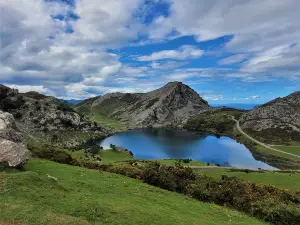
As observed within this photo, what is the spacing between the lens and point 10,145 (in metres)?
30.0

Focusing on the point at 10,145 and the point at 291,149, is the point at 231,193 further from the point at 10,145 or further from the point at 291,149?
the point at 291,149

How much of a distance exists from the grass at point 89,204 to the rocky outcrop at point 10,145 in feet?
10.8

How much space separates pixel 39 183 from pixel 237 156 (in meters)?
143

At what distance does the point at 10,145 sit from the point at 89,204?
530 inches

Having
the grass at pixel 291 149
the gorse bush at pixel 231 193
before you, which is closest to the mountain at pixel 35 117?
the gorse bush at pixel 231 193

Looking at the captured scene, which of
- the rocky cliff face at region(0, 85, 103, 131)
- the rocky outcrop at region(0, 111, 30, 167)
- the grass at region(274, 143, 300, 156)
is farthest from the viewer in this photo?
the rocky cliff face at region(0, 85, 103, 131)

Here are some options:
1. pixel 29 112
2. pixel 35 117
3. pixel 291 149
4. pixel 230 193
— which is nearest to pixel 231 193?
pixel 230 193

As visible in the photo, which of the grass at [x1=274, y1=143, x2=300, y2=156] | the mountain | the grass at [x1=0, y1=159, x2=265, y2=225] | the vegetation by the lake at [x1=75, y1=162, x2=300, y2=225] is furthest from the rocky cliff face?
the grass at [x1=0, y1=159, x2=265, y2=225]

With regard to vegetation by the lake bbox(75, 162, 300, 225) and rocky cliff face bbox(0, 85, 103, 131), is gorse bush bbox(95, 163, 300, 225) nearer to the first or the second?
vegetation by the lake bbox(75, 162, 300, 225)

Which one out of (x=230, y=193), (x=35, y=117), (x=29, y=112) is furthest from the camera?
(x=29, y=112)

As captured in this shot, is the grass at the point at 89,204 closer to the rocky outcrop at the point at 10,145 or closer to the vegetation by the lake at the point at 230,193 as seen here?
the rocky outcrop at the point at 10,145

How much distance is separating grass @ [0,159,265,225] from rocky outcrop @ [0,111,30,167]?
130 inches

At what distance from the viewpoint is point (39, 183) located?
80.2ft

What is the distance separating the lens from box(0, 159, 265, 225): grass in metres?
19.2
